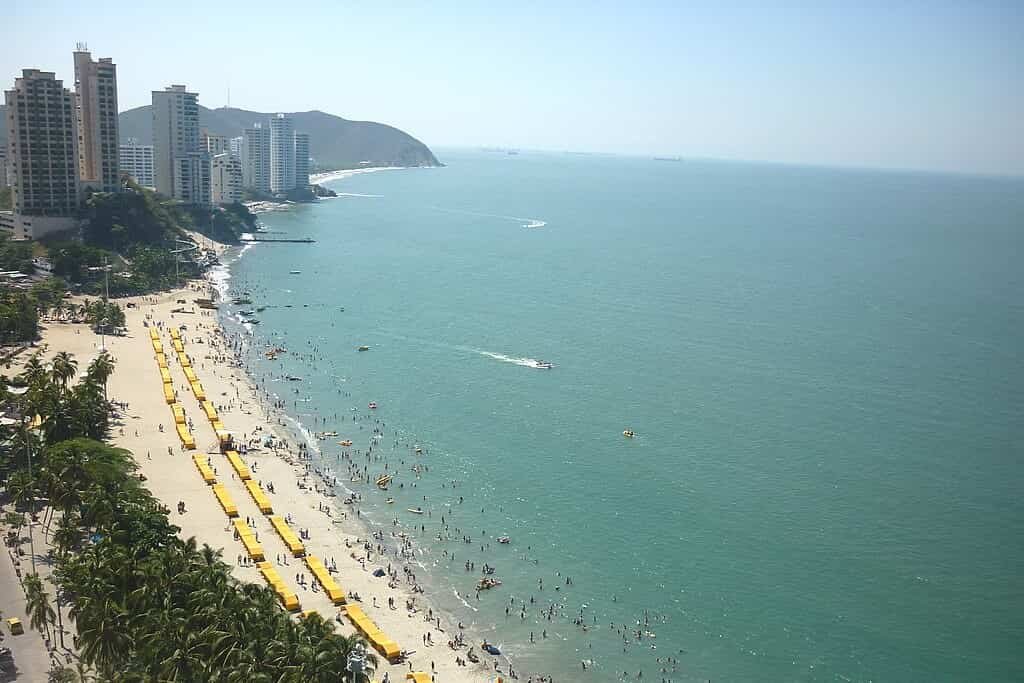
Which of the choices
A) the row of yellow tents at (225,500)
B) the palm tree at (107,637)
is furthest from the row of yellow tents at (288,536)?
the palm tree at (107,637)

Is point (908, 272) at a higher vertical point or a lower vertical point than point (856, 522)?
higher

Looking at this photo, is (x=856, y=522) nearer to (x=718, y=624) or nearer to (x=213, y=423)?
(x=718, y=624)

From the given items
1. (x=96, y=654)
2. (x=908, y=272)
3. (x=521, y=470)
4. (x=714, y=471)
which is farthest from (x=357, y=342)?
(x=908, y=272)

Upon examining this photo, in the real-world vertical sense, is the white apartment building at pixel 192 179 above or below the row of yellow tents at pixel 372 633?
above

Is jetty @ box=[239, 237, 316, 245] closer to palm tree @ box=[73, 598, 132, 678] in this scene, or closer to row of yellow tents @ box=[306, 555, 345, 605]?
row of yellow tents @ box=[306, 555, 345, 605]

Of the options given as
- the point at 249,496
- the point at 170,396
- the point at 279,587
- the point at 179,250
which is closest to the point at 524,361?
the point at 170,396

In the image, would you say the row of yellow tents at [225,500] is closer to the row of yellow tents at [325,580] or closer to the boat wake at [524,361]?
the row of yellow tents at [325,580]
